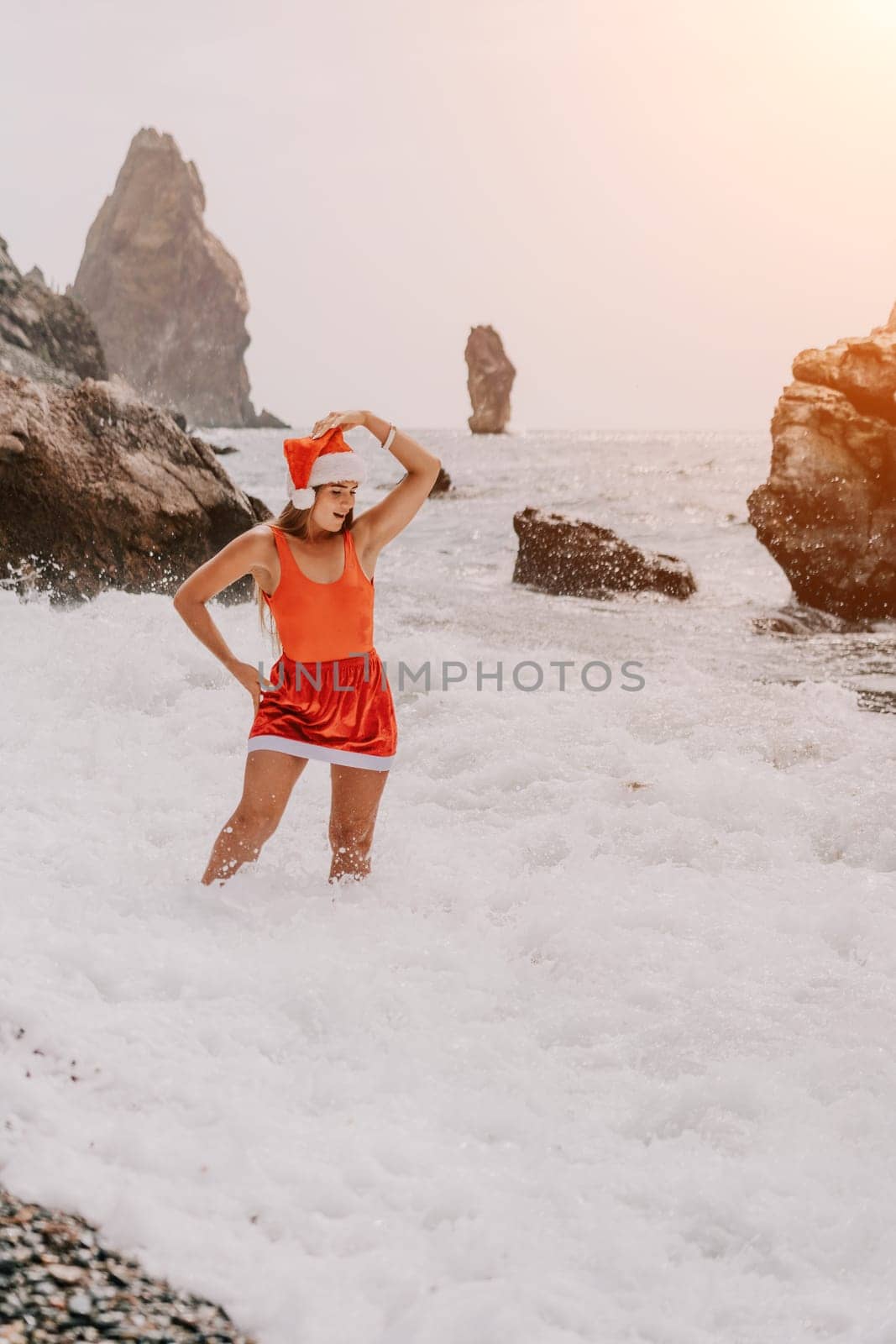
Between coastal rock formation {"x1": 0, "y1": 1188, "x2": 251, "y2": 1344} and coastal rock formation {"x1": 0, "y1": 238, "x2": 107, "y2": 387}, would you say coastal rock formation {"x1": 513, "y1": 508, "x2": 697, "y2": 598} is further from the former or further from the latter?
coastal rock formation {"x1": 0, "y1": 1188, "x2": 251, "y2": 1344}

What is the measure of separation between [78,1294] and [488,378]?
10937cm

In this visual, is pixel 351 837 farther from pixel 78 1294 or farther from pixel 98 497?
pixel 98 497

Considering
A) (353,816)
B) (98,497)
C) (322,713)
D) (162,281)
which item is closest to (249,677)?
(322,713)

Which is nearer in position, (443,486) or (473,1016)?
(473,1016)

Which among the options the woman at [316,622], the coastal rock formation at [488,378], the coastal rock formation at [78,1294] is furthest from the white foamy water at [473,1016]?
the coastal rock formation at [488,378]

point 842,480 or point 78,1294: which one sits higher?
point 842,480

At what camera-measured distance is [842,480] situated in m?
12.1

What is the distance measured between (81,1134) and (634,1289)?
129cm

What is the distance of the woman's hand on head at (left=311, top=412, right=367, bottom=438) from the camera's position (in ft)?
11.6

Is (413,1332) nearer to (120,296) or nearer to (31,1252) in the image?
(31,1252)

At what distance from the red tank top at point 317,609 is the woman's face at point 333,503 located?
0.31ft

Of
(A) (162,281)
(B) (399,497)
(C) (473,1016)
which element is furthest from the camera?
(A) (162,281)

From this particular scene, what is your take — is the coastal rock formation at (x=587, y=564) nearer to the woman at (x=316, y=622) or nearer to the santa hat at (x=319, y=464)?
the woman at (x=316, y=622)

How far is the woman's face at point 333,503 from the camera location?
3549 millimetres
